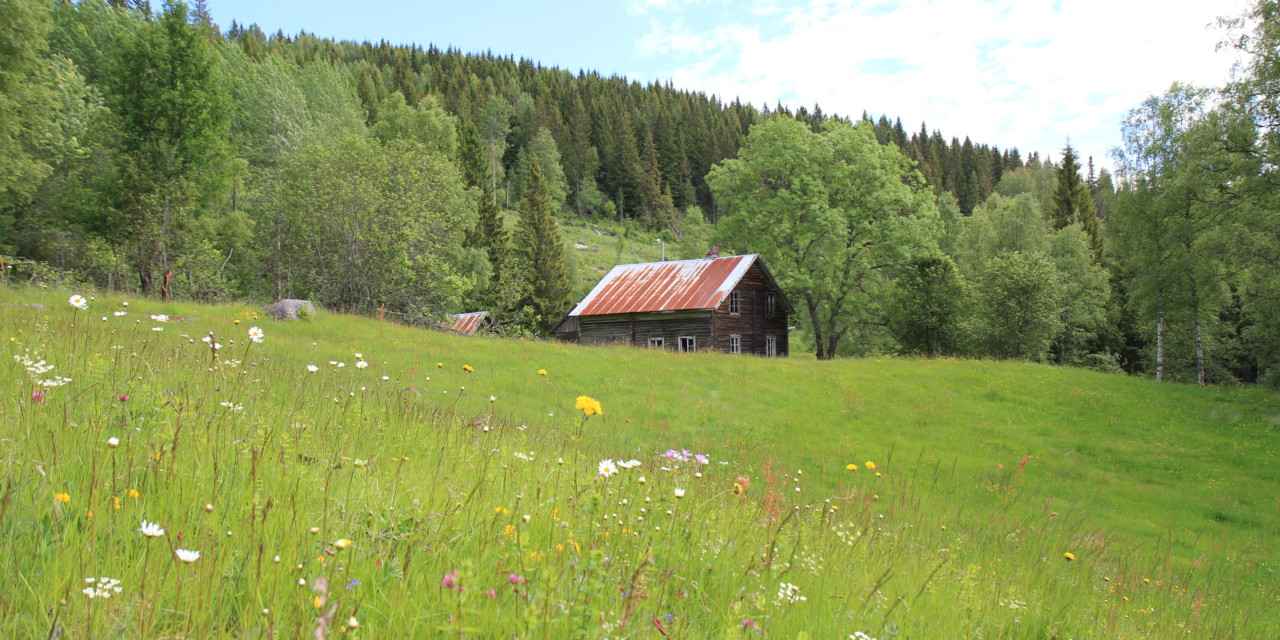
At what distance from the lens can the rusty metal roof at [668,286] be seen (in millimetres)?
33094

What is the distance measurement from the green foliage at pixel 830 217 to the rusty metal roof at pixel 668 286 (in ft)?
13.1

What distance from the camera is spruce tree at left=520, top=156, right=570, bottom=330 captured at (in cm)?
5269

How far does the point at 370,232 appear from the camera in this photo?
28.5m

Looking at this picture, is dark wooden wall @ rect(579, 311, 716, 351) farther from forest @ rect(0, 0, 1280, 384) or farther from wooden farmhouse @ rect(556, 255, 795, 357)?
forest @ rect(0, 0, 1280, 384)

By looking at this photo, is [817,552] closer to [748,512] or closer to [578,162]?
[748,512]

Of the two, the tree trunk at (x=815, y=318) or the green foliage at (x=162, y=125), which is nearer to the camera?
the green foliage at (x=162, y=125)

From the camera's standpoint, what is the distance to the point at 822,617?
9.01 ft

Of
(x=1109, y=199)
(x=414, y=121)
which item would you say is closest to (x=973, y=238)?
(x=1109, y=199)

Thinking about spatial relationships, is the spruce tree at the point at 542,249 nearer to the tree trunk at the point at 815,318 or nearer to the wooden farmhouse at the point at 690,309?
the wooden farmhouse at the point at 690,309

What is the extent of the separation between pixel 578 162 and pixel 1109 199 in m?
76.0

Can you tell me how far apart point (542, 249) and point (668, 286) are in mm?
20814

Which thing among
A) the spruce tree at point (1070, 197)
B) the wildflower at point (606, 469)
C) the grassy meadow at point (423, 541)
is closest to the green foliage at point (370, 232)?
the grassy meadow at point (423, 541)

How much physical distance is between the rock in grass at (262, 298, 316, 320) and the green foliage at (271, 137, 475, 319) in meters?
7.96

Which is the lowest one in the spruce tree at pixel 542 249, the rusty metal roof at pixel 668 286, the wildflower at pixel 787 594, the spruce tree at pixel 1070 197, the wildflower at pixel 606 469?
the wildflower at pixel 787 594
